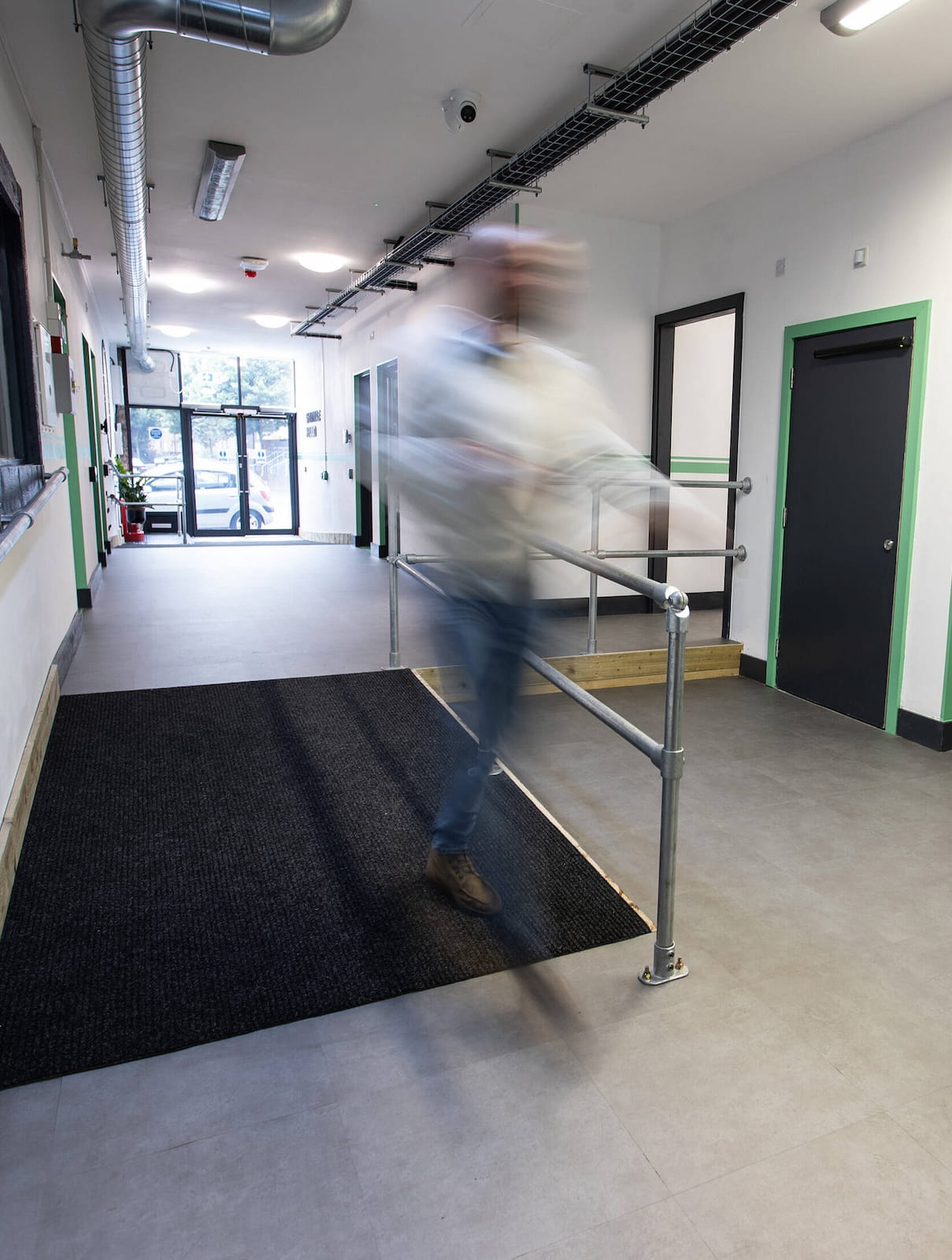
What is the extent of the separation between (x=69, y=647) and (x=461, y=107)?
134 inches

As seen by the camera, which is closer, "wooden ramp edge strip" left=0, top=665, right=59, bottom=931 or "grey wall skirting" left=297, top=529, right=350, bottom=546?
"wooden ramp edge strip" left=0, top=665, right=59, bottom=931

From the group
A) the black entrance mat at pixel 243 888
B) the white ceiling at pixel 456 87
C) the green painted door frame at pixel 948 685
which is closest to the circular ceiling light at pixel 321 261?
the white ceiling at pixel 456 87

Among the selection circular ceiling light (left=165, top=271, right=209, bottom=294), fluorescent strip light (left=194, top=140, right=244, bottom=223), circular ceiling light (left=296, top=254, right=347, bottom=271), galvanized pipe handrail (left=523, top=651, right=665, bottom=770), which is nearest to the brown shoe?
galvanized pipe handrail (left=523, top=651, right=665, bottom=770)

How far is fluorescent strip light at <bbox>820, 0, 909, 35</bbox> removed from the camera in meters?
2.84

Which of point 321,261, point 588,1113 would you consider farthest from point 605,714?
point 321,261

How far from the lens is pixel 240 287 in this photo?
845 centimetres

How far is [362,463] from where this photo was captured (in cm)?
964

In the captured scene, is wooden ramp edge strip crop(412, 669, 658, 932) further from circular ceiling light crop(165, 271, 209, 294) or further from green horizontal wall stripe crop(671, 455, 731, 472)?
circular ceiling light crop(165, 271, 209, 294)

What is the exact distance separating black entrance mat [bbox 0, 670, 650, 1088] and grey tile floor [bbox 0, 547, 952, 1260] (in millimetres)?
111

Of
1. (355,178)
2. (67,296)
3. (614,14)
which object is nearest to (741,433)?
(614,14)

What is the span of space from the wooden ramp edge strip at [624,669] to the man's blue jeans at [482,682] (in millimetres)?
1938

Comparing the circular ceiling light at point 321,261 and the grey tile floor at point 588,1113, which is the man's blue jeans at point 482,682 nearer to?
the grey tile floor at point 588,1113

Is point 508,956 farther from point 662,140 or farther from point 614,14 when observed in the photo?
point 662,140

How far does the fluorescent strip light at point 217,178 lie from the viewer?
4477 millimetres
